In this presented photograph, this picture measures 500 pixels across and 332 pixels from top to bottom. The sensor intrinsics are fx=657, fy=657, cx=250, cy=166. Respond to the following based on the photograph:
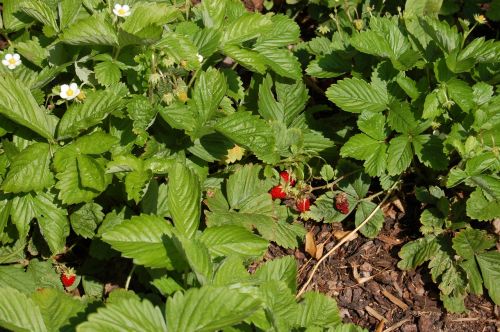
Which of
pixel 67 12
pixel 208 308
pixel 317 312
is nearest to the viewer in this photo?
pixel 208 308

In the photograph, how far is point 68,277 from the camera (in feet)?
8.79

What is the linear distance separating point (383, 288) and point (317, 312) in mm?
610

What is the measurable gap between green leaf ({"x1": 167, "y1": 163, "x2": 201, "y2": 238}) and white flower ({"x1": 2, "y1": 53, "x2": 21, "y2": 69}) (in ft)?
3.01

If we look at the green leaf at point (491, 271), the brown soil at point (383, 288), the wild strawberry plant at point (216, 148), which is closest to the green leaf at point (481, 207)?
the wild strawberry plant at point (216, 148)

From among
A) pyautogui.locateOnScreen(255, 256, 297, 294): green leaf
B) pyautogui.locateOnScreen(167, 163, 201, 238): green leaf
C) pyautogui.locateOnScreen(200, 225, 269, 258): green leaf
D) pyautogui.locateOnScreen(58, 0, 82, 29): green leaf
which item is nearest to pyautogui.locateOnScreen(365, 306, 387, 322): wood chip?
pyautogui.locateOnScreen(255, 256, 297, 294): green leaf

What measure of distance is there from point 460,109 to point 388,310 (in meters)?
0.91

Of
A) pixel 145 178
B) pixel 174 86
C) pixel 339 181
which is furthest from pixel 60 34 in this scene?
pixel 339 181

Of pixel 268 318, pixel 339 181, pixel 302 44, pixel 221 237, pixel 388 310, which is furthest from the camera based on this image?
pixel 302 44

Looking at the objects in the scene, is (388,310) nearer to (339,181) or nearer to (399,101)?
(339,181)

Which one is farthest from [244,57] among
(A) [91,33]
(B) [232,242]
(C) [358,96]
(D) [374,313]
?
(D) [374,313]

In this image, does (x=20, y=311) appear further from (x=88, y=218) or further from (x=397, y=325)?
(x=397, y=325)

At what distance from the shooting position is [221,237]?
2311 millimetres

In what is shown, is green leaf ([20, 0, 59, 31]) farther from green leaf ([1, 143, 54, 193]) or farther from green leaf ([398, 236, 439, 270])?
green leaf ([398, 236, 439, 270])

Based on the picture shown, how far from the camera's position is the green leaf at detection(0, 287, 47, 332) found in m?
1.99
